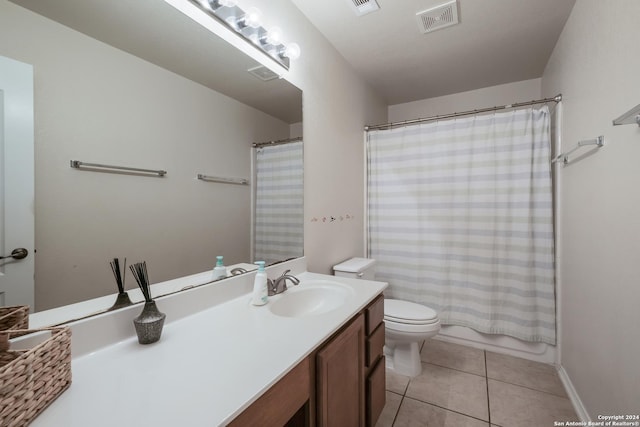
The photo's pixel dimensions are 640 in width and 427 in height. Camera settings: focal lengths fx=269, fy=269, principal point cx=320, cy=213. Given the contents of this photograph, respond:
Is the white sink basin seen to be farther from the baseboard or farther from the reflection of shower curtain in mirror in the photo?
the baseboard

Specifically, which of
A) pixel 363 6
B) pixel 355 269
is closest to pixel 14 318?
pixel 355 269

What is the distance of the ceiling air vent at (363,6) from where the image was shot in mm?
1635

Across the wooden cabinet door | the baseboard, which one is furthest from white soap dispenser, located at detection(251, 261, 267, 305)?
the baseboard

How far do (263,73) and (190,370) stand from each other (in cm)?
135

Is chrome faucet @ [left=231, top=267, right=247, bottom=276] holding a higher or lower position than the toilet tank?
higher

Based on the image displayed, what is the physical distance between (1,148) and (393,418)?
1963 mm

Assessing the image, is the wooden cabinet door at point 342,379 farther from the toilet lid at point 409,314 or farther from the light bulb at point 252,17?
the light bulb at point 252,17

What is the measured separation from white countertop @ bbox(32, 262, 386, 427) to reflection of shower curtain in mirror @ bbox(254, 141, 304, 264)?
1.63ft

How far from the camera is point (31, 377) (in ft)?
1.66

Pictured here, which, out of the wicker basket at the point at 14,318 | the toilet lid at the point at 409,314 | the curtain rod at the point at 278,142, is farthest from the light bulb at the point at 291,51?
the toilet lid at the point at 409,314

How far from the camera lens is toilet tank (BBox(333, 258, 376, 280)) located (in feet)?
6.48

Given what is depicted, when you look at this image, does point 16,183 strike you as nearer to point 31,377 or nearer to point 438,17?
point 31,377

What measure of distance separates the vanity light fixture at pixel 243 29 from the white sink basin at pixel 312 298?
1186 millimetres

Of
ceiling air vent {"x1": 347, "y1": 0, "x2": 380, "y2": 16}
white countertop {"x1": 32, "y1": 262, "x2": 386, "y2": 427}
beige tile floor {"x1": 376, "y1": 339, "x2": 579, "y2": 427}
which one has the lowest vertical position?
beige tile floor {"x1": 376, "y1": 339, "x2": 579, "y2": 427}
